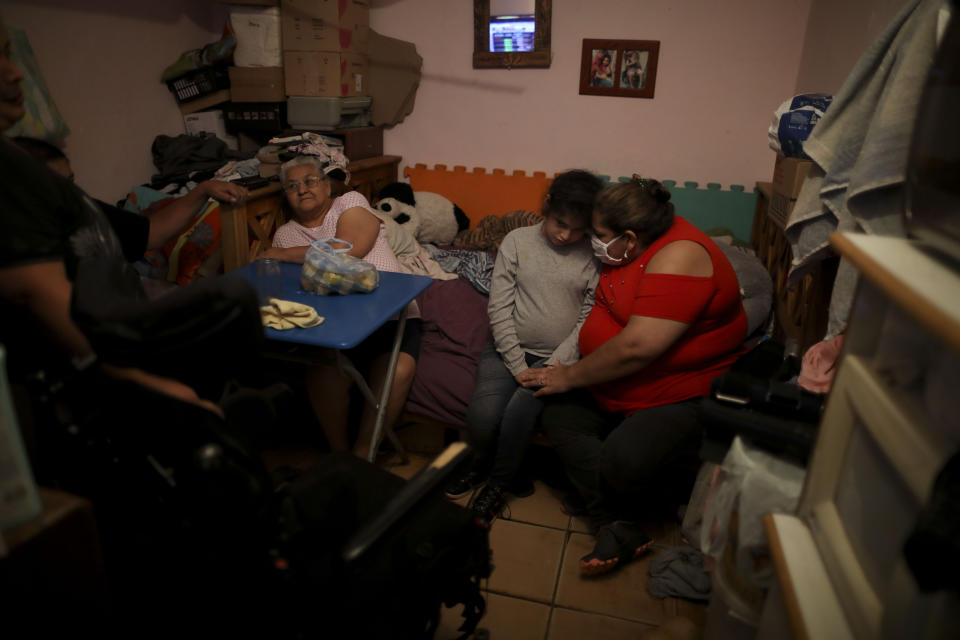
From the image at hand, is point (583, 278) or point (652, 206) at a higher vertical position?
point (652, 206)

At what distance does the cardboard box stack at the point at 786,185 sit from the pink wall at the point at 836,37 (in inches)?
19.1

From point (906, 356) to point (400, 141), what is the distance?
3.28 metres

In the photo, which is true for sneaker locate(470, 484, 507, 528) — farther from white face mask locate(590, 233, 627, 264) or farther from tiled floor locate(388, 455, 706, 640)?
white face mask locate(590, 233, 627, 264)

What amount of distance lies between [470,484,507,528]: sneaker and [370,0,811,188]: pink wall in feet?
6.71

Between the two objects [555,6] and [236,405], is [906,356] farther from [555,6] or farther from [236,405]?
[555,6]

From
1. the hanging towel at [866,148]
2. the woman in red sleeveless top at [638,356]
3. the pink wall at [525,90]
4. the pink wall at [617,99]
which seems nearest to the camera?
the hanging towel at [866,148]

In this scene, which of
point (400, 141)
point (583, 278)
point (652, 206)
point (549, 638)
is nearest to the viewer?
point (549, 638)

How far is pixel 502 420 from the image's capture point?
6.80 feet

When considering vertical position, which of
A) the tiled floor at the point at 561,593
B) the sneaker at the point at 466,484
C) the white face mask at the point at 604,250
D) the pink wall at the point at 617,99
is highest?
the pink wall at the point at 617,99

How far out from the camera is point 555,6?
10.4 ft

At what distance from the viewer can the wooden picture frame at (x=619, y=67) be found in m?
3.13

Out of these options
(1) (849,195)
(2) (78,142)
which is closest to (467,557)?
(1) (849,195)

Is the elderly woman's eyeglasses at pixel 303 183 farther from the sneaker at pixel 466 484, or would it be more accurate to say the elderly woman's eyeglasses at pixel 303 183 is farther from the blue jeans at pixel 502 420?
the sneaker at pixel 466 484

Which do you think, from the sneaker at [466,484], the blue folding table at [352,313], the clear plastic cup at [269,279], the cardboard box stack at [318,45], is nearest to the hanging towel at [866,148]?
the blue folding table at [352,313]
